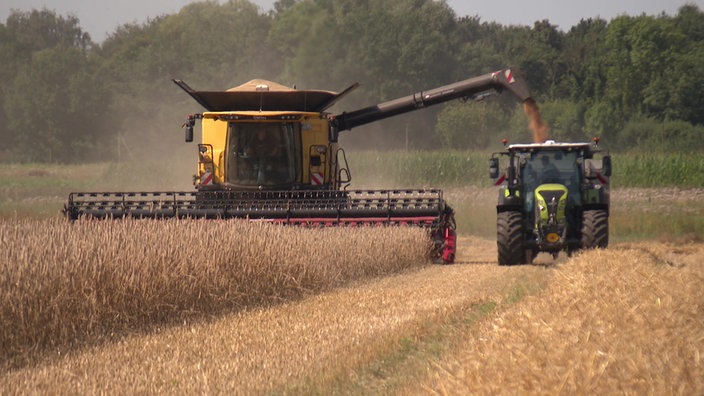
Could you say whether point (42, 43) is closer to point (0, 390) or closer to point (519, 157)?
point (519, 157)

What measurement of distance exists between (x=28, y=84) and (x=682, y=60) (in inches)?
1315

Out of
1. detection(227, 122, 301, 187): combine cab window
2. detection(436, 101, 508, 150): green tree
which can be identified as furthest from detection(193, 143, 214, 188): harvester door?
detection(436, 101, 508, 150): green tree

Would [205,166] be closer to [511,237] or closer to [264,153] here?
[264,153]

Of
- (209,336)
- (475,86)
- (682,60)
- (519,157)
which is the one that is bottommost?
(209,336)

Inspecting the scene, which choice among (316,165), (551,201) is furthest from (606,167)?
(316,165)

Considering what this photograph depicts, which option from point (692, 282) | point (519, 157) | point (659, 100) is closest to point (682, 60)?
point (659, 100)

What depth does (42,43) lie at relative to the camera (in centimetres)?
7838

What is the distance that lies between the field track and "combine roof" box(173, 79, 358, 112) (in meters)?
6.65

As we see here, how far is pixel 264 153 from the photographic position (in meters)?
18.1

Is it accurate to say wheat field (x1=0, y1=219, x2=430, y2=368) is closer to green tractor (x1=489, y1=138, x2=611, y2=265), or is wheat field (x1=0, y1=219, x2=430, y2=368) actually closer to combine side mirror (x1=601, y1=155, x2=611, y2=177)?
green tractor (x1=489, y1=138, x2=611, y2=265)

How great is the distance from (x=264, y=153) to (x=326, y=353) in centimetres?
997

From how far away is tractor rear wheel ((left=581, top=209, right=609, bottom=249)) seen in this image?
1591 centimetres

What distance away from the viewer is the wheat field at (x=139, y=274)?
29.0 ft

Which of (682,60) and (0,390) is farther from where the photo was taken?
(682,60)
